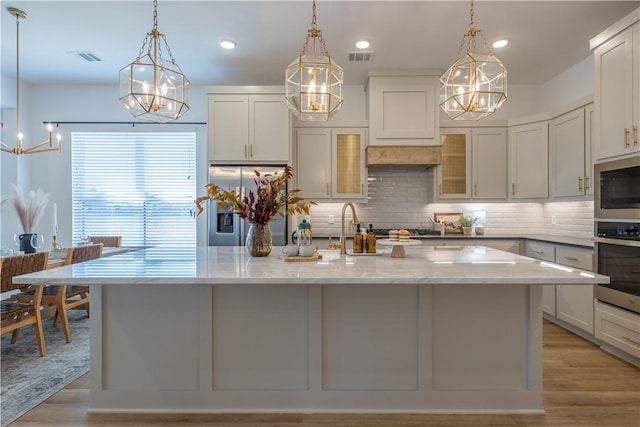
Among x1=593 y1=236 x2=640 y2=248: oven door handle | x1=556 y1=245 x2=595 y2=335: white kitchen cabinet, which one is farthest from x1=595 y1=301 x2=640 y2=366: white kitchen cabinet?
x1=593 y1=236 x2=640 y2=248: oven door handle

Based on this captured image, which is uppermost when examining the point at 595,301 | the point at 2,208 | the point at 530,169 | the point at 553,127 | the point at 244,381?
the point at 553,127

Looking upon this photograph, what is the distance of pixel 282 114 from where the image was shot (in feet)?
13.8

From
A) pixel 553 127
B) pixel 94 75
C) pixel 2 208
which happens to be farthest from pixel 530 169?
pixel 2 208

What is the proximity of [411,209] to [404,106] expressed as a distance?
1.38 m

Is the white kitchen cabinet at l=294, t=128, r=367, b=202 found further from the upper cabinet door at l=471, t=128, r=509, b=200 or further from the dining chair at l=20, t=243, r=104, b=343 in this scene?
the dining chair at l=20, t=243, r=104, b=343

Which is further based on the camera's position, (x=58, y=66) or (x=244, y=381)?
(x=58, y=66)

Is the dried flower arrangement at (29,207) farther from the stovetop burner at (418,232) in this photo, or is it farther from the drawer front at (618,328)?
the drawer front at (618,328)

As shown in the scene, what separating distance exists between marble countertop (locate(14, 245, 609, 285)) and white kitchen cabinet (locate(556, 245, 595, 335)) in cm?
165

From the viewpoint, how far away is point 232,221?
4.13 m

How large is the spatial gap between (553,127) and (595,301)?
2014 mm

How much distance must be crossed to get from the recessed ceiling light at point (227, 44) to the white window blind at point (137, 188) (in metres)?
1.61

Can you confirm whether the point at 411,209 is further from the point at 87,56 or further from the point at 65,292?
the point at 87,56

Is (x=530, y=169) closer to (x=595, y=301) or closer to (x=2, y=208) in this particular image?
(x=595, y=301)

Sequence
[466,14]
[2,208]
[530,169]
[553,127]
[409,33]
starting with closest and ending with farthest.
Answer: [466,14]
[409,33]
[553,127]
[530,169]
[2,208]
